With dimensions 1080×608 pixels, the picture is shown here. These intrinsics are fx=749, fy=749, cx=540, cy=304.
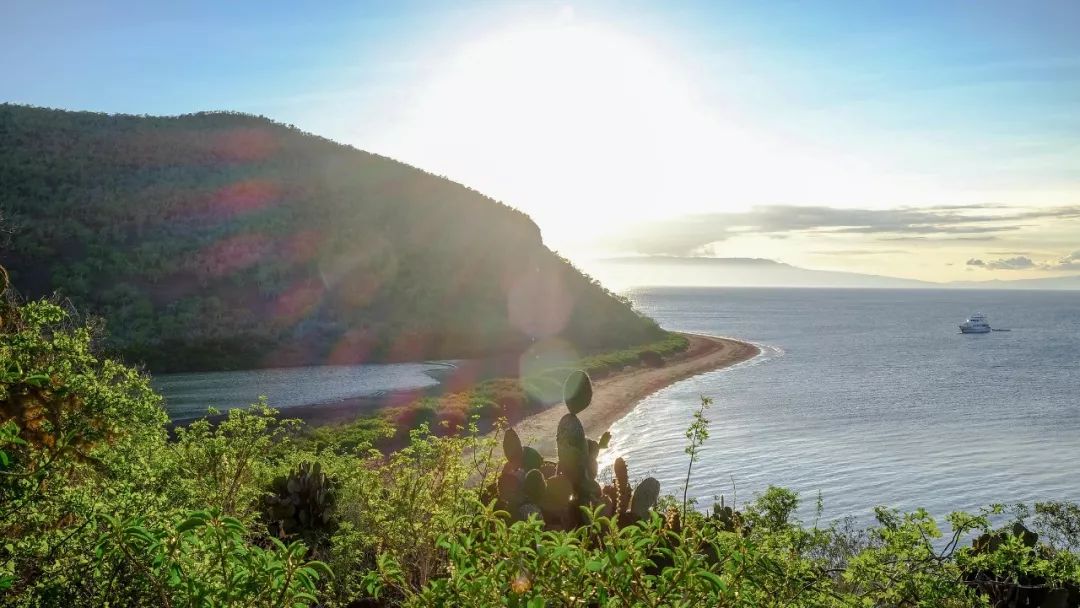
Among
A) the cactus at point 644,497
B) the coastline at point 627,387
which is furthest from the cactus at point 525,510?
the coastline at point 627,387

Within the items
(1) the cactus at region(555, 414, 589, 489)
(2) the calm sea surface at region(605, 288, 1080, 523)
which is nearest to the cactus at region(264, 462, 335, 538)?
(1) the cactus at region(555, 414, 589, 489)

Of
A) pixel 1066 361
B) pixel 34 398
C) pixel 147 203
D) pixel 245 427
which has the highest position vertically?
pixel 147 203

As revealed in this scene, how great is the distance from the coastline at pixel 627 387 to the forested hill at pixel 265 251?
25.5ft

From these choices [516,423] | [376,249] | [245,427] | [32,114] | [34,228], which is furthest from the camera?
[32,114]

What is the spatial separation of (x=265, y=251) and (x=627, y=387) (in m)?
38.5

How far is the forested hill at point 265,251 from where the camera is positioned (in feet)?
185

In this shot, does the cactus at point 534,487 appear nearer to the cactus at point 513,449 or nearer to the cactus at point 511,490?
the cactus at point 511,490

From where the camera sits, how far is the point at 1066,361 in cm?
7131

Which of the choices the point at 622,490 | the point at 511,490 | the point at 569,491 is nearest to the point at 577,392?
the point at 622,490

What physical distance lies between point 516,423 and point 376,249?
44574mm

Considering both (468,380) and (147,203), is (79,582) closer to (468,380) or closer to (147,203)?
(468,380)

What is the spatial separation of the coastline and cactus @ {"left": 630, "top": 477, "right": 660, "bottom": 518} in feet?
19.7

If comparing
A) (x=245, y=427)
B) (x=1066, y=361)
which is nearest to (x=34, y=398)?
(x=245, y=427)

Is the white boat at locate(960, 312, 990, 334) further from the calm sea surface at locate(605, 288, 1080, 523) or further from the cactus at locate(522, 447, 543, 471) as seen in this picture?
the cactus at locate(522, 447, 543, 471)
